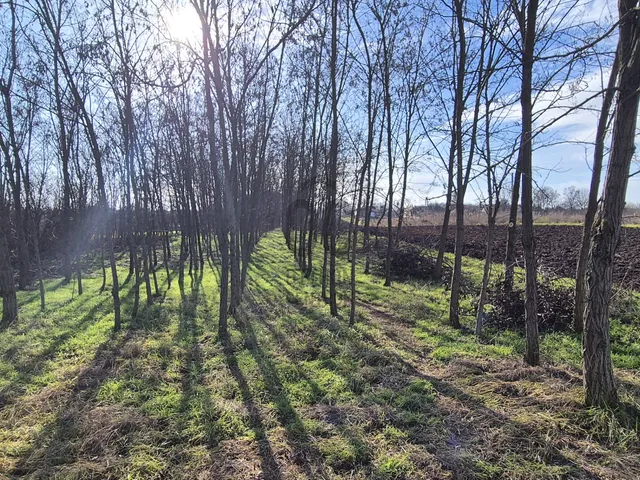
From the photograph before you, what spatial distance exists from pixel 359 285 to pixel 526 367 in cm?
678

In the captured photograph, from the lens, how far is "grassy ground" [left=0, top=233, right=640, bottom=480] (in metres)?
2.73

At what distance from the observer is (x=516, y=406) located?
332 centimetres

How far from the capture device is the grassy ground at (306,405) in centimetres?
273

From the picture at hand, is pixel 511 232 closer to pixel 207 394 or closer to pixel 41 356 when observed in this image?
pixel 207 394

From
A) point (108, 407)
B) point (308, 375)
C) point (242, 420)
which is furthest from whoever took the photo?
point (308, 375)

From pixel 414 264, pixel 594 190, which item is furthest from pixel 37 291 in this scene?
pixel 594 190

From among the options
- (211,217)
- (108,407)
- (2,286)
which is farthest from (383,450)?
(211,217)

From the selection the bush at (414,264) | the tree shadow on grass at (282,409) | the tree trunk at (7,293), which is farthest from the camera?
the bush at (414,264)

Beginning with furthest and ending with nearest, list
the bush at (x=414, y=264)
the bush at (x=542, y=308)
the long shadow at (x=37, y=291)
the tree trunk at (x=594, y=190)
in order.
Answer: the bush at (x=414, y=264), the long shadow at (x=37, y=291), the bush at (x=542, y=308), the tree trunk at (x=594, y=190)

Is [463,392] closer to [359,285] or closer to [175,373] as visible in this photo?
[175,373]

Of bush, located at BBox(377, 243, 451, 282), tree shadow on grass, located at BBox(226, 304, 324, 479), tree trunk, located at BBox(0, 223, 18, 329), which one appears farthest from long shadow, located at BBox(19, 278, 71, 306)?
bush, located at BBox(377, 243, 451, 282)

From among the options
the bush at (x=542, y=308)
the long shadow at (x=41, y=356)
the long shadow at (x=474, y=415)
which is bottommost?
the long shadow at (x=41, y=356)

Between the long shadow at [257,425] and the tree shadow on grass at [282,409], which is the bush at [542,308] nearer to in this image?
the tree shadow on grass at [282,409]

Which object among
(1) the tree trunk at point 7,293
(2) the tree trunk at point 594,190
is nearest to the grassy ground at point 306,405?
(2) the tree trunk at point 594,190
